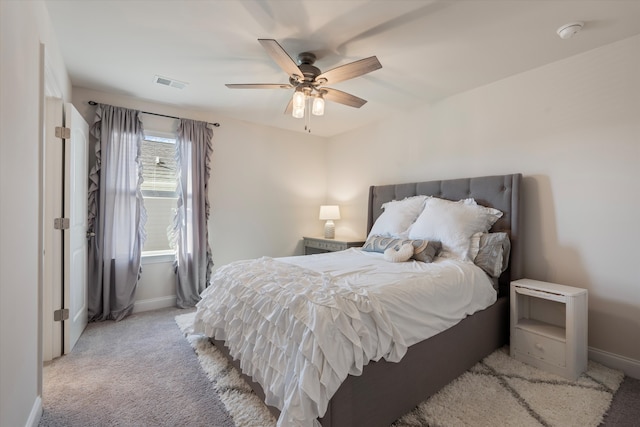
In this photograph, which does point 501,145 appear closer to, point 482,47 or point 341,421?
point 482,47

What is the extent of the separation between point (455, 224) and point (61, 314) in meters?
3.38

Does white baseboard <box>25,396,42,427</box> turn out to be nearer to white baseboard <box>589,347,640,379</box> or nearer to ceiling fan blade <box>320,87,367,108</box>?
ceiling fan blade <box>320,87,367,108</box>

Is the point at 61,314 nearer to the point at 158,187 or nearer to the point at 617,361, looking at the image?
the point at 158,187

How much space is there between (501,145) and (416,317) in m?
2.05

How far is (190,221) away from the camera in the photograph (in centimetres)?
360

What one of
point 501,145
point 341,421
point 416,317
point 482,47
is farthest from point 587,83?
point 341,421

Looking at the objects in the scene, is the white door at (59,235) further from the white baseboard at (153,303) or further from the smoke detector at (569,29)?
the smoke detector at (569,29)

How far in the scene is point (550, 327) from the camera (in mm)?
2324

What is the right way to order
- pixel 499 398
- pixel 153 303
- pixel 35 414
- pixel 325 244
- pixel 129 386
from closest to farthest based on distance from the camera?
1. pixel 35 414
2. pixel 499 398
3. pixel 129 386
4. pixel 153 303
5. pixel 325 244

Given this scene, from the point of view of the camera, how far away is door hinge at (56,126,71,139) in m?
2.33

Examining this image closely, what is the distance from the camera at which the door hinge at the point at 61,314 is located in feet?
7.62

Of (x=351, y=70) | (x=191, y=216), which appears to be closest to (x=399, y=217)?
(x=351, y=70)

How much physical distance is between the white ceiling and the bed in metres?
1.06

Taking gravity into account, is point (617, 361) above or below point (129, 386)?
above
